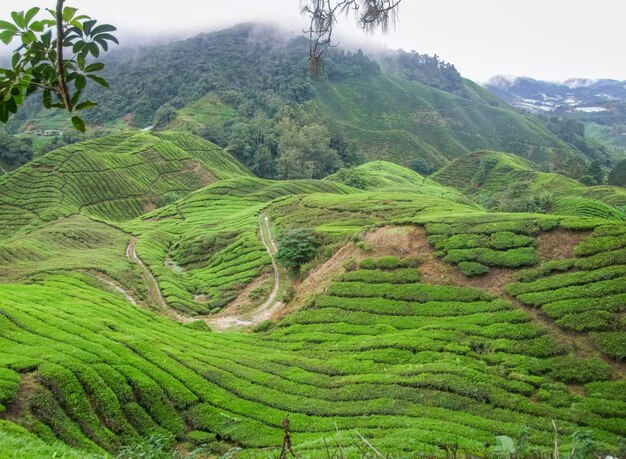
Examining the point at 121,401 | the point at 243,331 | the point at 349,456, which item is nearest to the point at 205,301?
the point at 243,331

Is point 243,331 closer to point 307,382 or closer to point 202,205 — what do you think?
point 307,382

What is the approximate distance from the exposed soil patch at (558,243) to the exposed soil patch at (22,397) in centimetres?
1989

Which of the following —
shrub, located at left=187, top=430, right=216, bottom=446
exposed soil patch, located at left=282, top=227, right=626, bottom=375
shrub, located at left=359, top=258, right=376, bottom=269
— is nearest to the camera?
shrub, located at left=187, top=430, right=216, bottom=446

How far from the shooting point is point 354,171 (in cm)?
7656

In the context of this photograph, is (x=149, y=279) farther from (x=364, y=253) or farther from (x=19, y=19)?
(x=19, y=19)

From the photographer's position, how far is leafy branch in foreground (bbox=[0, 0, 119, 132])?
10.4ft

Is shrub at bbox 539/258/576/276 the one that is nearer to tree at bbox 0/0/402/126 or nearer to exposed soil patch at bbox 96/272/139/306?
tree at bbox 0/0/402/126

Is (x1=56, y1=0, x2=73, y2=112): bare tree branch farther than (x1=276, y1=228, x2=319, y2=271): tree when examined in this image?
No

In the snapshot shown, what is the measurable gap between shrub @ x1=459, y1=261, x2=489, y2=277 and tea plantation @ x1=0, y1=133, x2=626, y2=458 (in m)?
0.10

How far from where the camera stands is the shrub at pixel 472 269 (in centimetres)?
2050

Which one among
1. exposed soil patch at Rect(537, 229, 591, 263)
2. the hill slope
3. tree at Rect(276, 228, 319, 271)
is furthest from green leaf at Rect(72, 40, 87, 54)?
the hill slope

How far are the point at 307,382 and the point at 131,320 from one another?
32.2 feet

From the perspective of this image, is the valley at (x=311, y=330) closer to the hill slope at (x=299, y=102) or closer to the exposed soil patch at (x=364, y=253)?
the exposed soil patch at (x=364, y=253)

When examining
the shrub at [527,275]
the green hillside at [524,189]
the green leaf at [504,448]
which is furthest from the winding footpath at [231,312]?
the green hillside at [524,189]
